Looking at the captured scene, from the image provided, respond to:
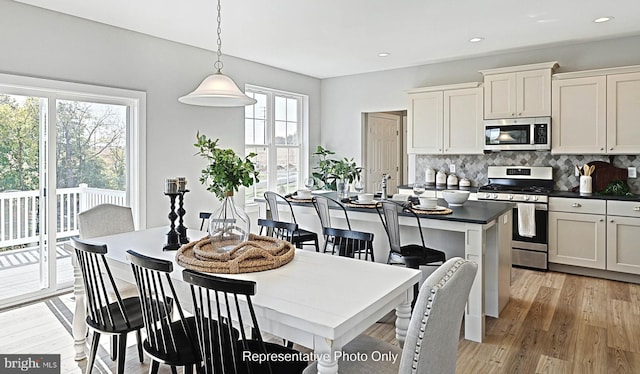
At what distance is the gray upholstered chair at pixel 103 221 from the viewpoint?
289 centimetres

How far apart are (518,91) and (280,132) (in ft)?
11.4

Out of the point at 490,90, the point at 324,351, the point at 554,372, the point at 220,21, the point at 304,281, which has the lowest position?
the point at 554,372

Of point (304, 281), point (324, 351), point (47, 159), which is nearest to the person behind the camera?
point (324, 351)

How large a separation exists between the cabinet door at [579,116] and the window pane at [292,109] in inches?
150

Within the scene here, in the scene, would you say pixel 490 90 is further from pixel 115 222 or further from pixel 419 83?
pixel 115 222

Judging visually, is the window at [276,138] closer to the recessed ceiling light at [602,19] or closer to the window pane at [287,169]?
the window pane at [287,169]

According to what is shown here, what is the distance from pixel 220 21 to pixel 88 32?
1300 millimetres

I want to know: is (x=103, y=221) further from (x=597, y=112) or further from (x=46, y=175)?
(x=597, y=112)

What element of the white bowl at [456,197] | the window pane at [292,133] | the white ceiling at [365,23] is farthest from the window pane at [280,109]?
the white bowl at [456,197]

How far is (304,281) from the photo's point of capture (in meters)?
1.83

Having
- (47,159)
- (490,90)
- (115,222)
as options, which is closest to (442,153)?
(490,90)

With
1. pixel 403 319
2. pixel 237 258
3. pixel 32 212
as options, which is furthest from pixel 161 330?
pixel 32 212

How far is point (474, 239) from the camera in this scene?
117 inches

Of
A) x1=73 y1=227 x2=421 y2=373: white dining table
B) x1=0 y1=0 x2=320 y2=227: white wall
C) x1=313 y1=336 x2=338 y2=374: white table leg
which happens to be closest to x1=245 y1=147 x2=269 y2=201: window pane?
x1=0 y1=0 x2=320 y2=227: white wall
